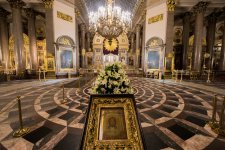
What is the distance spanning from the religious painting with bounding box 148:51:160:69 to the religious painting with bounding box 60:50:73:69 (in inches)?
384

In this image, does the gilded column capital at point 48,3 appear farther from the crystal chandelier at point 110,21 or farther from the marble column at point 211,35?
the marble column at point 211,35

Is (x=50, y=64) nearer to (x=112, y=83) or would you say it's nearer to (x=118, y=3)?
(x=112, y=83)

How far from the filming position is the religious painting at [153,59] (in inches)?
576

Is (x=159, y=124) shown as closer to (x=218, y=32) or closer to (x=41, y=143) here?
(x=41, y=143)

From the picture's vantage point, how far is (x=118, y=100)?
85.4 inches

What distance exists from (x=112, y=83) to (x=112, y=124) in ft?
2.91

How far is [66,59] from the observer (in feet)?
48.1

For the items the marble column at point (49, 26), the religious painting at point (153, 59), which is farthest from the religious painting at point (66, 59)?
the religious painting at point (153, 59)

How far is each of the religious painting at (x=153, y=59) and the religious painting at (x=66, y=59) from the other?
976cm

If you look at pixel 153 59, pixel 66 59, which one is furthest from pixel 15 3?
pixel 153 59

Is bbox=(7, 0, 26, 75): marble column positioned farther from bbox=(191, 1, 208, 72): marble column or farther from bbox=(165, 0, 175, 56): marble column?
bbox=(191, 1, 208, 72): marble column

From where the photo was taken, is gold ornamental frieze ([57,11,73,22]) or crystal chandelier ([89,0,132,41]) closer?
crystal chandelier ([89,0,132,41])

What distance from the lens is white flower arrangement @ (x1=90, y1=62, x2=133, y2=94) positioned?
2.61m

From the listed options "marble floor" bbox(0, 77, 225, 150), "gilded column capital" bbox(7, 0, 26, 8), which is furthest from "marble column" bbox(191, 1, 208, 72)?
"gilded column capital" bbox(7, 0, 26, 8)
